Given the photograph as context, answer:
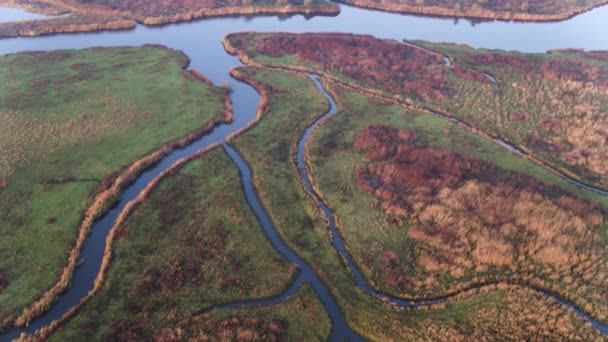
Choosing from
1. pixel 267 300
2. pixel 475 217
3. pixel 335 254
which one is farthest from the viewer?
pixel 475 217

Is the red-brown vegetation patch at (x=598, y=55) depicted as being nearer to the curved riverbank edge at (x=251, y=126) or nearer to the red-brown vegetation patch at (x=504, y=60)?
the red-brown vegetation patch at (x=504, y=60)

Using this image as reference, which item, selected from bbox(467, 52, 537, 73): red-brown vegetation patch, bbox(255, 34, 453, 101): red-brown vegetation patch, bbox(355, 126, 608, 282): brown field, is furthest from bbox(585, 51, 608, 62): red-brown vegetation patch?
bbox(355, 126, 608, 282): brown field

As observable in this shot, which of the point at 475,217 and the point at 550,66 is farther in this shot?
the point at 550,66

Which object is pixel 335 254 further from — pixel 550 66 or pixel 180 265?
pixel 550 66

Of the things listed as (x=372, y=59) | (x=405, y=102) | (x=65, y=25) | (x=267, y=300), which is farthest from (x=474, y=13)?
(x=267, y=300)

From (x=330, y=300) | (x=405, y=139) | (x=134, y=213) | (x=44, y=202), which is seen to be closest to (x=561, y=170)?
(x=405, y=139)

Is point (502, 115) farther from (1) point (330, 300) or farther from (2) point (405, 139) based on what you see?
(1) point (330, 300)
